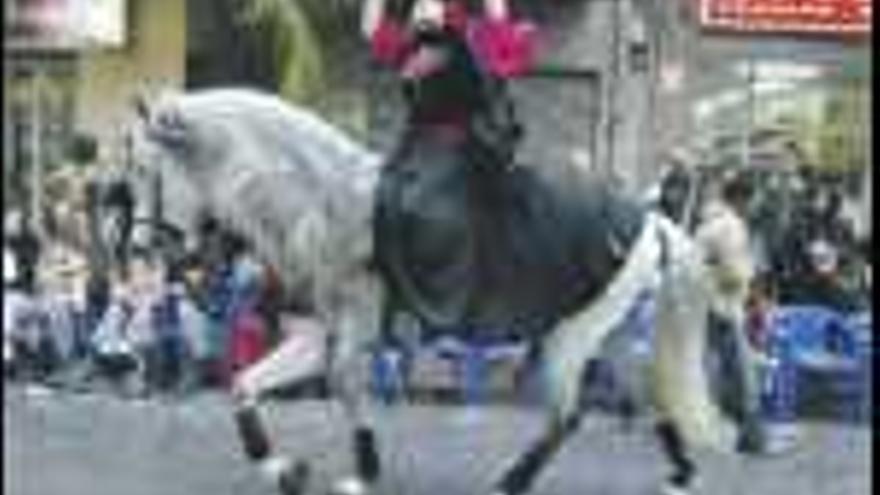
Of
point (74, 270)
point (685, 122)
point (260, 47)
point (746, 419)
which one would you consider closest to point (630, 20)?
point (685, 122)

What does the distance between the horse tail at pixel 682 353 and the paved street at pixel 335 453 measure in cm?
72

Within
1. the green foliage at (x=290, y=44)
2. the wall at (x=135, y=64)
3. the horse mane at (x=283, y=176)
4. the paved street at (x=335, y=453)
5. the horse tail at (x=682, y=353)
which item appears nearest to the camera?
the horse mane at (x=283, y=176)

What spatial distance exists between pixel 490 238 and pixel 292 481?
4.07 ft

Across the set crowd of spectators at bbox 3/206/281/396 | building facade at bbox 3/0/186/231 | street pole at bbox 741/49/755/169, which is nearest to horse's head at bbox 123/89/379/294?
crowd of spectators at bbox 3/206/281/396

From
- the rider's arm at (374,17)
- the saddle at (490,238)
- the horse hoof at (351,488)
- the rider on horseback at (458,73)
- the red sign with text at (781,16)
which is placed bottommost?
the horse hoof at (351,488)

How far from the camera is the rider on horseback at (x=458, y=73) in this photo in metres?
12.7

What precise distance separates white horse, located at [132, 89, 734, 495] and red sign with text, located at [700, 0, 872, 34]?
51.9ft

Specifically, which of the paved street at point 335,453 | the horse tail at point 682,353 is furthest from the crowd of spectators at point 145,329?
the horse tail at point 682,353

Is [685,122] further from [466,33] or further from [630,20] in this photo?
[466,33]

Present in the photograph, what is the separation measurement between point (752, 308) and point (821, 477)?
379 centimetres

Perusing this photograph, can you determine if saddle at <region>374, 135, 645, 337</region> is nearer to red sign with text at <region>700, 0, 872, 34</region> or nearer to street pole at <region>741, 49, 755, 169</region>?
street pole at <region>741, 49, 755, 169</region>

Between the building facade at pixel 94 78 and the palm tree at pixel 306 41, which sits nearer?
the palm tree at pixel 306 41

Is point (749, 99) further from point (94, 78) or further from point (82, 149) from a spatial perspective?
point (82, 149)

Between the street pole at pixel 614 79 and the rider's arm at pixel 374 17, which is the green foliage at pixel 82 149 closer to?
the street pole at pixel 614 79
